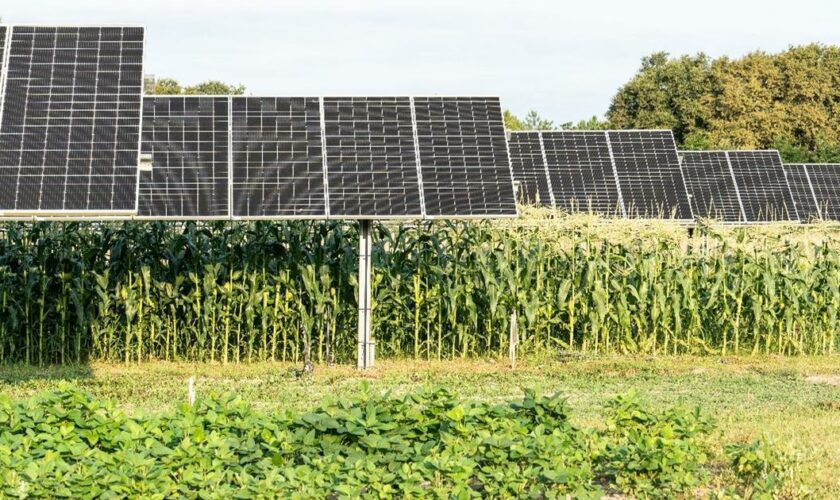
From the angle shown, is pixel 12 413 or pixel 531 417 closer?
pixel 12 413

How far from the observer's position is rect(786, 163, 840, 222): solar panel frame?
34.3 metres

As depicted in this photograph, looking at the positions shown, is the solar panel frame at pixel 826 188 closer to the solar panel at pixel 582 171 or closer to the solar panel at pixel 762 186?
the solar panel at pixel 762 186

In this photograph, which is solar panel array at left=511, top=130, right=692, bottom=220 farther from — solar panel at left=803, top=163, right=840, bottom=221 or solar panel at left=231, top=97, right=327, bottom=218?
solar panel at left=231, top=97, right=327, bottom=218

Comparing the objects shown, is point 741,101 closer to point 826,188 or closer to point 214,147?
point 826,188

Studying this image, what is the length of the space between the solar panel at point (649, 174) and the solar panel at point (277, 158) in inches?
426

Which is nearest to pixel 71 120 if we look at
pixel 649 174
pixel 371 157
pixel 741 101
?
pixel 371 157

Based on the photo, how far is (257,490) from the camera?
8.61m

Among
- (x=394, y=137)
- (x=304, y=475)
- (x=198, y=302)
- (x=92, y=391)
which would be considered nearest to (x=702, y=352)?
(x=394, y=137)

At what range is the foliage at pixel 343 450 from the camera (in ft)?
28.9

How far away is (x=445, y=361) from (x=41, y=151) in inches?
252

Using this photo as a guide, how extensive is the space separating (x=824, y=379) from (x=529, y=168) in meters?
12.8

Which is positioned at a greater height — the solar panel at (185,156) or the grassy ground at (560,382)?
the solar panel at (185,156)

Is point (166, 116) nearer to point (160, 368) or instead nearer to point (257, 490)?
point (160, 368)

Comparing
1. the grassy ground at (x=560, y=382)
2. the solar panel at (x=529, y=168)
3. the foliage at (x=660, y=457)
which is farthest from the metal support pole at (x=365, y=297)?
the solar panel at (x=529, y=168)
